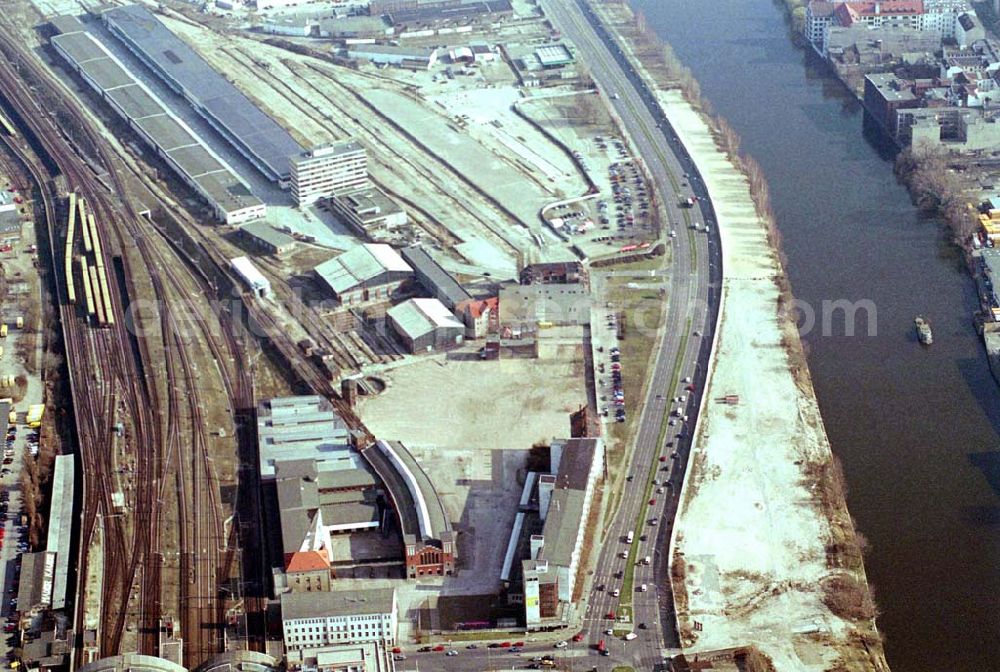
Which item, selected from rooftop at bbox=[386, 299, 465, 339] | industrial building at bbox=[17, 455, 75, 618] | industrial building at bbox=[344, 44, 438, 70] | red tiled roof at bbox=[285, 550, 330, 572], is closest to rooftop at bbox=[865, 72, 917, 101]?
industrial building at bbox=[344, 44, 438, 70]

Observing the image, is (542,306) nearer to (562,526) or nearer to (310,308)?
(310,308)

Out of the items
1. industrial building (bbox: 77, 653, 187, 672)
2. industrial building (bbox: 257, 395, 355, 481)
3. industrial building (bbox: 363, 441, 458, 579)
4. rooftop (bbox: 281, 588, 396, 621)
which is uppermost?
industrial building (bbox: 257, 395, 355, 481)

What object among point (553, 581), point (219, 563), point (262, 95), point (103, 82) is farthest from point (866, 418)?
point (103, 82)

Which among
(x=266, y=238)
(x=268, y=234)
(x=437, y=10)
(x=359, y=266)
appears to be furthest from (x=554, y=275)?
(x=437, y=10)

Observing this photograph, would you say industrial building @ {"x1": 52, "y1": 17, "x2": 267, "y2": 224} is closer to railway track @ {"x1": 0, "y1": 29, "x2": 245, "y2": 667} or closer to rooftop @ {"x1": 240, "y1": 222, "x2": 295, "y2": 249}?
rooftop @ {"x1": 240, "y1": 222, "x2": 295, "y2": 249}

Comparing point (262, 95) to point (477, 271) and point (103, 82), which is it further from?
point (477, 271)
